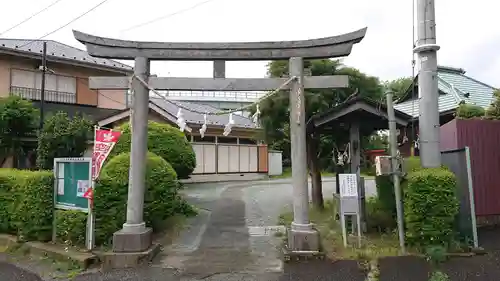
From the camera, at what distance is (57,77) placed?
1897cm

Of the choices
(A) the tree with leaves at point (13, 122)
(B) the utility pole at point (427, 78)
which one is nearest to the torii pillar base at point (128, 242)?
(B) the utility pole at point (427, 78)

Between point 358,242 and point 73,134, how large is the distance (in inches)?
333

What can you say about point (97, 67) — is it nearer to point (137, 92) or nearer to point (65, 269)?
point (137, 92)

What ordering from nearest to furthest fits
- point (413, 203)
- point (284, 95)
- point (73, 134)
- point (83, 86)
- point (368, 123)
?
point (413, 203) → point (368, 123) → point (284, 95) → point (73, 134) → point (83, 86)

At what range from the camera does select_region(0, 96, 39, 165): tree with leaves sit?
11766mm

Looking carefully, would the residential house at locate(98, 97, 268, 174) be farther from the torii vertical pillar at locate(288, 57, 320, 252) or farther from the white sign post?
the white sign post

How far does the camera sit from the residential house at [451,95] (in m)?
14.0

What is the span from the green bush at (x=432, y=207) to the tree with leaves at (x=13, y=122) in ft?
38.2

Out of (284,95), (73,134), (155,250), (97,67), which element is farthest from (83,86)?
(155,250)

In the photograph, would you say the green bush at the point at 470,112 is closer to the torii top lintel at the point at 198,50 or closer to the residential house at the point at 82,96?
the torii top lintel at the point at 198,50

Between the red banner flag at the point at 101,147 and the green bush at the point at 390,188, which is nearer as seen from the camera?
the green bush at the point at 390,188

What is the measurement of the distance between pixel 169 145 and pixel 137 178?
4.72 m

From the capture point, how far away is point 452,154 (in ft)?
25.1

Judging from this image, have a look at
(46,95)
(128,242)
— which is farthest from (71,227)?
(46,95)
